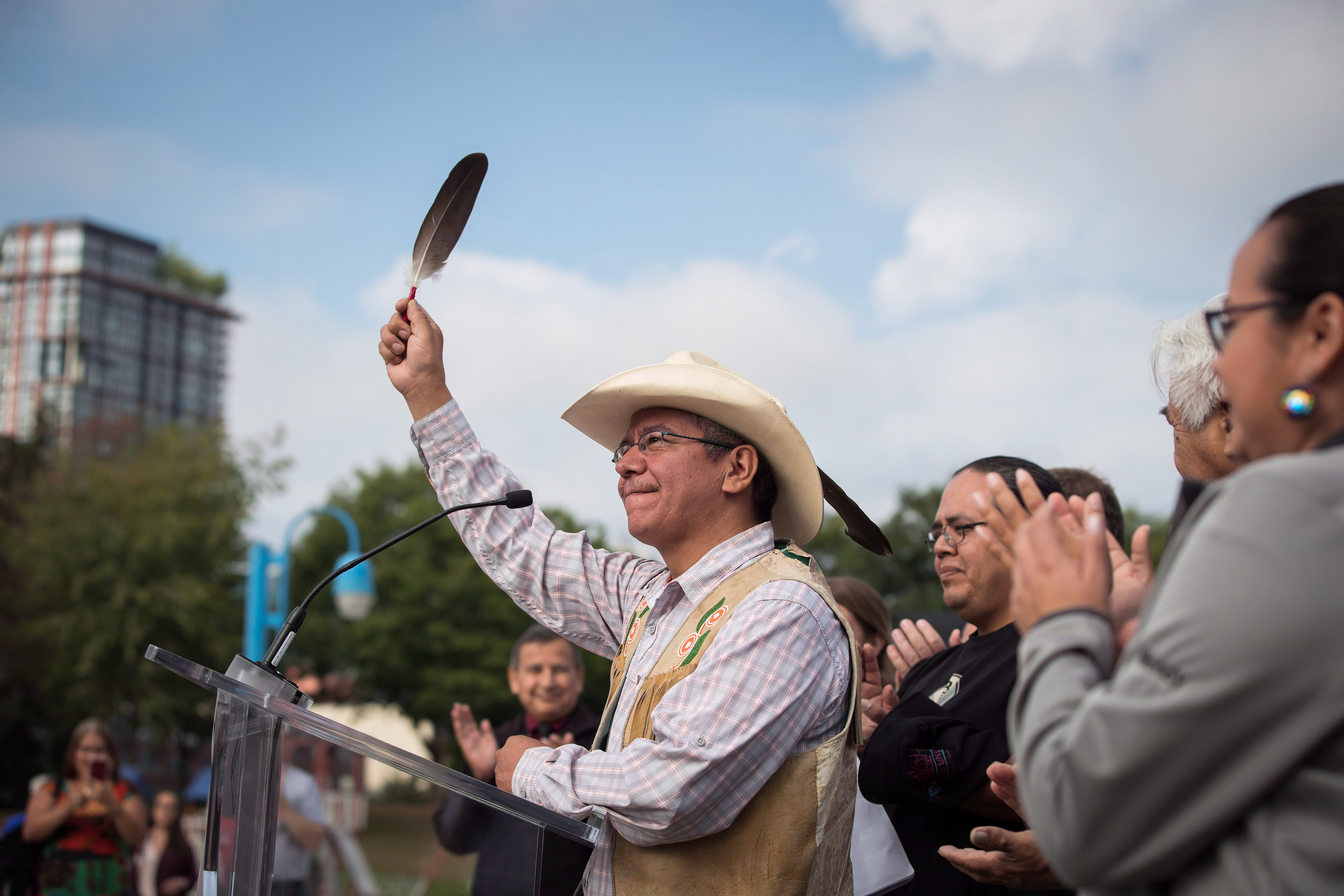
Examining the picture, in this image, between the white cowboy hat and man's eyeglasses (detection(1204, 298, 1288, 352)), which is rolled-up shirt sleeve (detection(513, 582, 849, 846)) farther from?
man's eyeglasses (detection(1204, 298, 1288, 352))

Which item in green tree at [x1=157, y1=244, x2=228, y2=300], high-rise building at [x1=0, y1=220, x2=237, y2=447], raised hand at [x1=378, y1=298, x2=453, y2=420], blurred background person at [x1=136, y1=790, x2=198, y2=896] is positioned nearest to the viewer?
raised hand at [x1=378, y1=298, x2=453, y2=420]

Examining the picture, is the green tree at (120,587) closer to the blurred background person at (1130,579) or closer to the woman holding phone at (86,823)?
the woman holding phone at (86,823)

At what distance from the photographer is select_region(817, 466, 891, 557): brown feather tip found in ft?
11.2

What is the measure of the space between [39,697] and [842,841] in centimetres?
3300

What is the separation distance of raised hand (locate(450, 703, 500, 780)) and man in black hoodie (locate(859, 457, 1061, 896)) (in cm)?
132

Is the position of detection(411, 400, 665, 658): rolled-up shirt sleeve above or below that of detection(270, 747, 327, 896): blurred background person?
above

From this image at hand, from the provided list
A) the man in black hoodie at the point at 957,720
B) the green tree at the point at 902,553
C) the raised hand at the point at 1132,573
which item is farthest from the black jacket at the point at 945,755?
the green tree at the point at 902,553

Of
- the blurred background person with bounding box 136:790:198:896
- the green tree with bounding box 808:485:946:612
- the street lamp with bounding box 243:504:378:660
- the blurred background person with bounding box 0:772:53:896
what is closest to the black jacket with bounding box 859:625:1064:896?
the blurred background person with bounding box 0:772:53:896

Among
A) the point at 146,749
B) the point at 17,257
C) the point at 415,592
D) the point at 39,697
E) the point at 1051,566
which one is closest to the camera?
the point at 1051,566

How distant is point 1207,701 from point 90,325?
87765 mm

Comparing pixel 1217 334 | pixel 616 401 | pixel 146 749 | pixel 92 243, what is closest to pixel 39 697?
pixel 146 749

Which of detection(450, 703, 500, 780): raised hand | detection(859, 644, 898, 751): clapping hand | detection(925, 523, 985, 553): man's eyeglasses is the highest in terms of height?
detection(925, 523, 985, 553): man's eyeglasses

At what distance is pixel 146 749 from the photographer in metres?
39.3

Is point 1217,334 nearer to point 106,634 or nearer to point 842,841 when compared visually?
point 842,841
